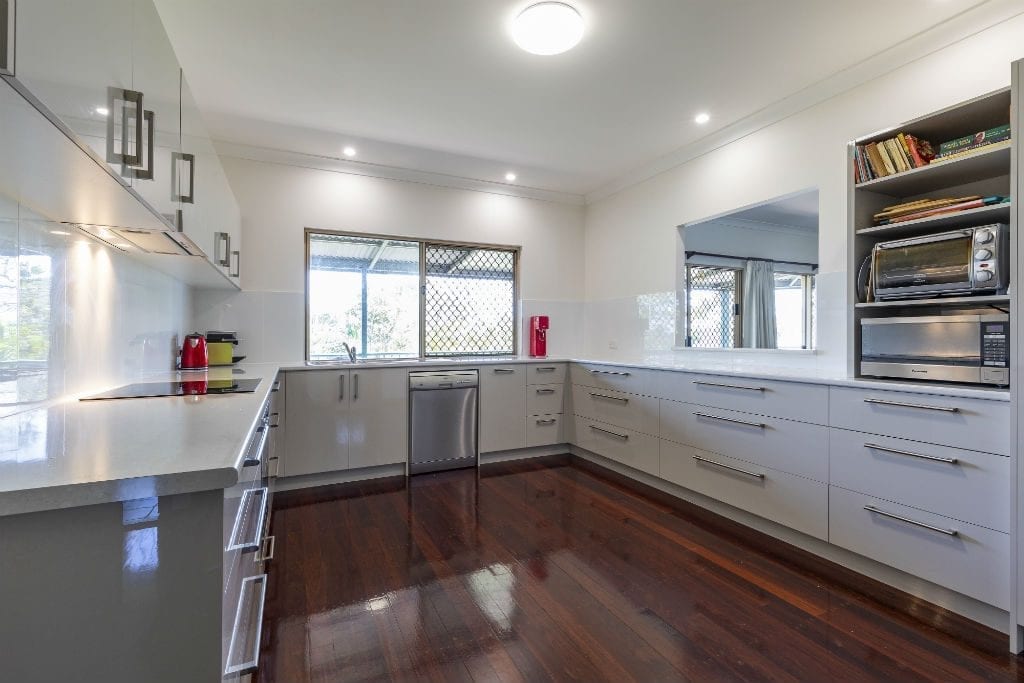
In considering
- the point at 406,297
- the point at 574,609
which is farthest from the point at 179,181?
the point at 406,297

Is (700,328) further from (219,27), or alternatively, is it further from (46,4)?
(46,4)

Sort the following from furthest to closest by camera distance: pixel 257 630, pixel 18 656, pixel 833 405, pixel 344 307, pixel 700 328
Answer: pixel 700 328 → pixel 344 307 → pixel 833 405 → pixel 257 630 → pixel 18 656

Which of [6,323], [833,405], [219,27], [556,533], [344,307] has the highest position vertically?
[219,27]

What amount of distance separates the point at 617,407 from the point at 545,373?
76cm

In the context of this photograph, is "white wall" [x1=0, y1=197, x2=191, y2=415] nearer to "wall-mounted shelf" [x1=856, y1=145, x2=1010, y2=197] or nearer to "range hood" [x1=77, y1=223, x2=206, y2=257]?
"range hood" [x1=77, y1=223, x2=206, y2=257]

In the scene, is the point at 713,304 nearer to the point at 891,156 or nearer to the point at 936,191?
the point at 936,191

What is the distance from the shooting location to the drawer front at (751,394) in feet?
7.43

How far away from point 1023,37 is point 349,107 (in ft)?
10.8

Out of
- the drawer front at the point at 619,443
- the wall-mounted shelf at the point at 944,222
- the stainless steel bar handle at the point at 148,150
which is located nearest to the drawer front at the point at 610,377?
the drawer front at the point at 619,443

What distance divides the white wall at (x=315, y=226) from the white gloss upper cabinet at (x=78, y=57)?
104 inches

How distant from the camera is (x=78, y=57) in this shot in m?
0.87

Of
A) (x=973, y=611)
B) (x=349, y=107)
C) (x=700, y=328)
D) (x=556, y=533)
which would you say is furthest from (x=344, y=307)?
(x=973, y=611)

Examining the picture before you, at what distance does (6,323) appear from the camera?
1295mm

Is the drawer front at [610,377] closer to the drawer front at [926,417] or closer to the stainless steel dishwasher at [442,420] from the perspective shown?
the stainless steel dishwasher at [442,420]
